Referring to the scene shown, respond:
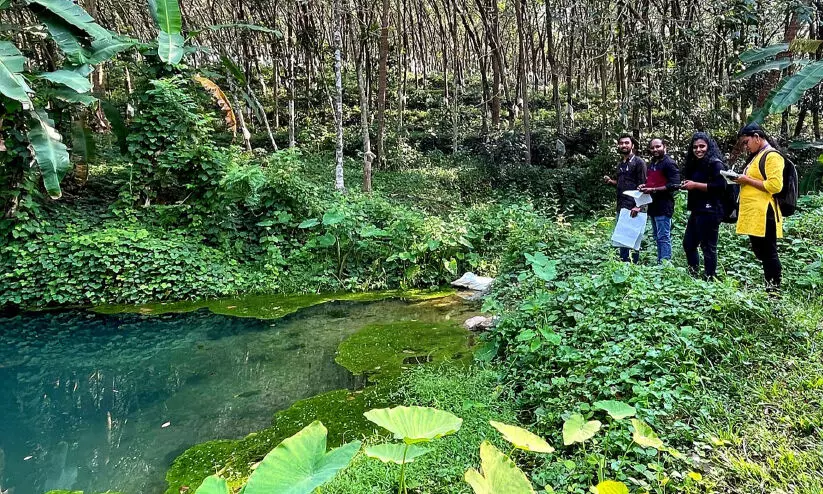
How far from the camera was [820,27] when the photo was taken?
988cm

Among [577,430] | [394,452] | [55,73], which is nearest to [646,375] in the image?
[577,430]

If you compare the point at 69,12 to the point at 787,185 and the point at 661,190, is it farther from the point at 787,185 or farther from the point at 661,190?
the point at 787,185

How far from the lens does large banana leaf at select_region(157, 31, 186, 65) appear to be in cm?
675

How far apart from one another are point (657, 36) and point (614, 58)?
2313 mm

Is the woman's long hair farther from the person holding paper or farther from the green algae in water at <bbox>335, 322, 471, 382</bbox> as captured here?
the green algae in water at <bbox>335, 322, 471, 382</bbox>

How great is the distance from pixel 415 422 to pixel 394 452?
0.73 ft

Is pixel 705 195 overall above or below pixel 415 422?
above

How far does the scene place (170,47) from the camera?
6.84 metres

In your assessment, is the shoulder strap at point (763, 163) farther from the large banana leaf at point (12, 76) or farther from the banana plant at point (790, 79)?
the large banana leaf at point (12, 76)

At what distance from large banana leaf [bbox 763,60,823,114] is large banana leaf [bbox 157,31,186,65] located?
25.2 feet

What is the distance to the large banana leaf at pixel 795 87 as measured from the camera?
5.17 m

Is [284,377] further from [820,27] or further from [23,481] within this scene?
[820,27]

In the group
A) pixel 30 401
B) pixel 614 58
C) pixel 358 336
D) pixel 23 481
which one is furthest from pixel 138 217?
pixel 614 58

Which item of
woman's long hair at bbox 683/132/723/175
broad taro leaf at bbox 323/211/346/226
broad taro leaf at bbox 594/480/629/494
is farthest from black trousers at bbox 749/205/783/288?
broad taro leaf at bbox 323/211/346/226
